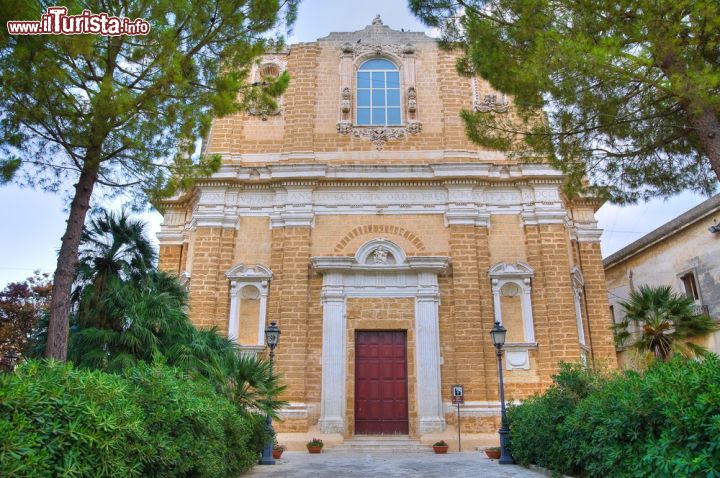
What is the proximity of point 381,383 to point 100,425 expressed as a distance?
34.6 ft

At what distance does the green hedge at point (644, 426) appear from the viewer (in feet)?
13.2

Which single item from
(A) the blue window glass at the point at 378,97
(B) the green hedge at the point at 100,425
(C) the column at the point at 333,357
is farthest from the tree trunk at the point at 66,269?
(A) the blue window glass at the point at 378,97

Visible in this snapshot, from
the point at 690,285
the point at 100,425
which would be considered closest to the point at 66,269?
the point at 100,425

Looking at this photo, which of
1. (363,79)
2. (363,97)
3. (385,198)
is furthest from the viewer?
(363,79)

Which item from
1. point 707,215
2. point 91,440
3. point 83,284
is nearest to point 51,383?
point 91,440

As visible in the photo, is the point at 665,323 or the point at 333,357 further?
the point at 665,323

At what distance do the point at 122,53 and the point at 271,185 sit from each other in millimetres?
7517

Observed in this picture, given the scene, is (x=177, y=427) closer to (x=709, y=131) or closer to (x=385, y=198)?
(x=709, y=131)

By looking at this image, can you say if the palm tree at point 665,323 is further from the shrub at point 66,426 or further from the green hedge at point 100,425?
the shrub at point 66,426

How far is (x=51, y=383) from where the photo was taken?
150 inches

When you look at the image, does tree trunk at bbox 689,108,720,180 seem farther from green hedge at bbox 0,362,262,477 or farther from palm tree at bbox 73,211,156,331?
palm tree at bbox 73,211,156,331

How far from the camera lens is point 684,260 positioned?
63.9ft

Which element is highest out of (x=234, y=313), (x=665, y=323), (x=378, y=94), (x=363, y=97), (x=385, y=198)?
(x=378, y=94)

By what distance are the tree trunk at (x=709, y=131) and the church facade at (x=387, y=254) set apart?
21.4ft
